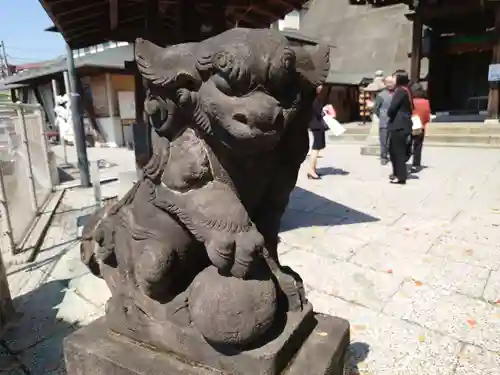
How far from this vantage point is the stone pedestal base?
5.01 feet

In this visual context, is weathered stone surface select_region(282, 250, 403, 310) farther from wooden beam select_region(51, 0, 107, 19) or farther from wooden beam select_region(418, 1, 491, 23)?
wooden beam select_region(418, 1, 491, 23)

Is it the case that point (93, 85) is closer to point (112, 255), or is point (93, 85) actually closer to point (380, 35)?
point (112, 255)

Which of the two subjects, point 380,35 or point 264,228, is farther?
point 380,35

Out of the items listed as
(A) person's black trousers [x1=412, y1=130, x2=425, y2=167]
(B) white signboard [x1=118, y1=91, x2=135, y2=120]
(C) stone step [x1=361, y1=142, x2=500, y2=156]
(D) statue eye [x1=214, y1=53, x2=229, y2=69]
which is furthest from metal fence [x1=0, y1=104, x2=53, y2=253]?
(B) white signboard [x1=118, y1=91, x2=135, y2=120]

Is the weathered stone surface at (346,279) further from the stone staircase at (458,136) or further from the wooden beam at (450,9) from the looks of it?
the wooden beam at (450,9)

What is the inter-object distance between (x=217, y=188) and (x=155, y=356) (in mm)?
745

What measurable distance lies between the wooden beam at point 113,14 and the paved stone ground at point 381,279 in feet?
7.50

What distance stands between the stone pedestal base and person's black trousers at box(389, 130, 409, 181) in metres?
4.98

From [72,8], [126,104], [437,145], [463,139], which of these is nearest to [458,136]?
[463,139]

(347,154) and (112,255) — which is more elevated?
(112,255)

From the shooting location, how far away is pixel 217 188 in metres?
1.44

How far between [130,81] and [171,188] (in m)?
14.5

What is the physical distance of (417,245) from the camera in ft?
13.1

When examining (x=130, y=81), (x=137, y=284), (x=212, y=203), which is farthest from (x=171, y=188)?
(x=130, y=81)
